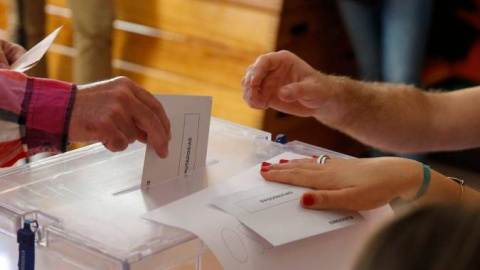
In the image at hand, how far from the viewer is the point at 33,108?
3.42ft

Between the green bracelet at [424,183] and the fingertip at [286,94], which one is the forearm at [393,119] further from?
the green bracelet at [424,183]

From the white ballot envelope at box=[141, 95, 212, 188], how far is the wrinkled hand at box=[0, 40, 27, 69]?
36cm

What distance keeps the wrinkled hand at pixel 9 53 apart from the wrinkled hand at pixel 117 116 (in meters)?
0.28

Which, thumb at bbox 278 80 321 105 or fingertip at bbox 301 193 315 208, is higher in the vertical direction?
thumb at bbox 278 80 321 105

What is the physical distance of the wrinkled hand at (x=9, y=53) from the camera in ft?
4.21

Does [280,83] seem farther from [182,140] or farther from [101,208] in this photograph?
[101,208]

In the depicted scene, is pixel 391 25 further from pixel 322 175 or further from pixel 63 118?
pixel 63 118

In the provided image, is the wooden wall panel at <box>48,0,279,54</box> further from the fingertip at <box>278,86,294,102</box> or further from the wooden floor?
the fingertip at <box>278,86,294,102</box>

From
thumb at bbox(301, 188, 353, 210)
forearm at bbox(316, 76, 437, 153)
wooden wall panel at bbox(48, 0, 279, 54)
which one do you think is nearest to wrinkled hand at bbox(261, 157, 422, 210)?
thumb at bbox(301, 188, 353, 210)

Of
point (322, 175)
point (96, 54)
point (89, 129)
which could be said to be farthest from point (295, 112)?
point (96, 54)

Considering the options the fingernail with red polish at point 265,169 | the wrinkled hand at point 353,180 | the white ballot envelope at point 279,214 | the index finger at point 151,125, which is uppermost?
the index finger at point 151,125

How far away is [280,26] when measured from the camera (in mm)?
2461

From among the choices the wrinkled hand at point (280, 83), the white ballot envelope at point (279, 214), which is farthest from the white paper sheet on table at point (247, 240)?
the wrinkled hand at point (280, 83)

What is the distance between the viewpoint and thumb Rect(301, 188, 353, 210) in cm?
103
